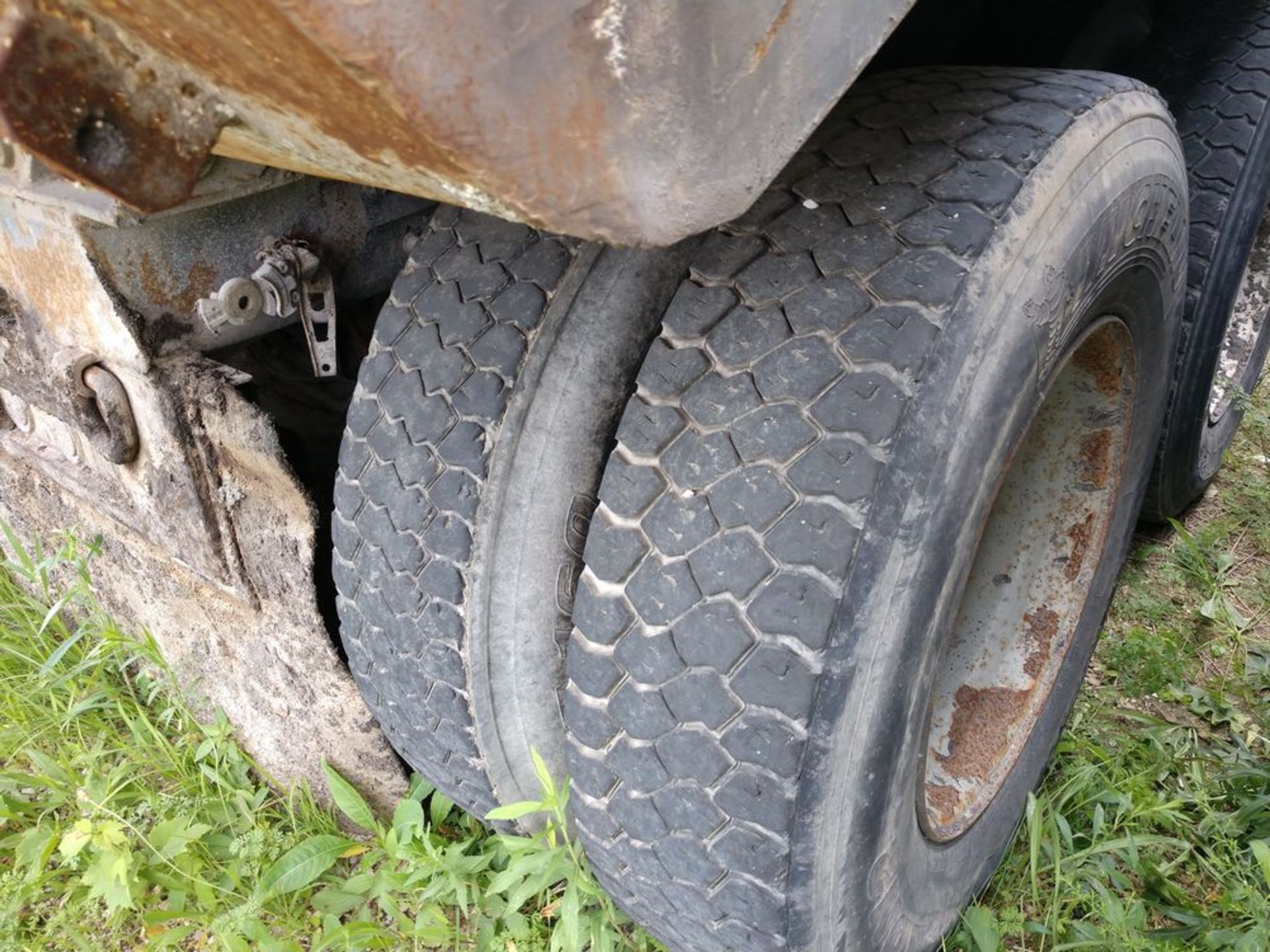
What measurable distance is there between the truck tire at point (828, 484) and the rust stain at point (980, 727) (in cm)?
39

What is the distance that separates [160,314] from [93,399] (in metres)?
0.20

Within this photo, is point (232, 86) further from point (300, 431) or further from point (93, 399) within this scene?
point (300, 431)

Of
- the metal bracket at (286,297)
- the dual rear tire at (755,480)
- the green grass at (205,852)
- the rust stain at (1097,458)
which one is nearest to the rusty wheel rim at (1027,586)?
the rust stain at (1097,458)

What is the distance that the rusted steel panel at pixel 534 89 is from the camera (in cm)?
64

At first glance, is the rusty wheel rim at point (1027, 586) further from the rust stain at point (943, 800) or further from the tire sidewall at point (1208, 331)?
the tire sidewall at point (1208, 331)

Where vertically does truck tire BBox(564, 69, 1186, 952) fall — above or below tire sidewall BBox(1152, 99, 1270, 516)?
above

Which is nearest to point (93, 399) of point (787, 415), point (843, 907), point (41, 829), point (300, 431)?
point (300, 431)

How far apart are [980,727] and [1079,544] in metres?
0.37

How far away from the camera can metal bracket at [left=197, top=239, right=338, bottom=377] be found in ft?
4.96

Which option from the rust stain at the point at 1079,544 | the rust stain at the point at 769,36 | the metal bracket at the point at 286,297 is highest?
the rust stain at the point at 769,36

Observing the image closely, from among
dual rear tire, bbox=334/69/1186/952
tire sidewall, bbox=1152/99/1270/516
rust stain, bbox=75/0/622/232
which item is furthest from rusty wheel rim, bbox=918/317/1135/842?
rust stain, bbox=75/0/622/232

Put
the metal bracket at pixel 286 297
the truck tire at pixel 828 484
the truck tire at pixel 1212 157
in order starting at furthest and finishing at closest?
the truck tire at pixel 1212 157
the metal bracket at pixel 286 297
the truck tire at pixel 828 484

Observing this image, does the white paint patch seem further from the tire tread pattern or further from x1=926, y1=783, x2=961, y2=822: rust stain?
x1=926, y1=783, x2=961, y2=822: rust stain

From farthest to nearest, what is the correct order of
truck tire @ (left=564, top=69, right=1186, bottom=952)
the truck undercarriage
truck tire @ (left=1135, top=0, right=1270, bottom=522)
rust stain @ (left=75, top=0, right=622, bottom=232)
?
truck tire @ (left=1135, top=0, right=1270, bottom=522) < truck tire @ (left=564, top=69, right=1186, bottom=952) < the truck undercarriage < rust stain @ (left=75, top=0, right=622, bottom=232)
